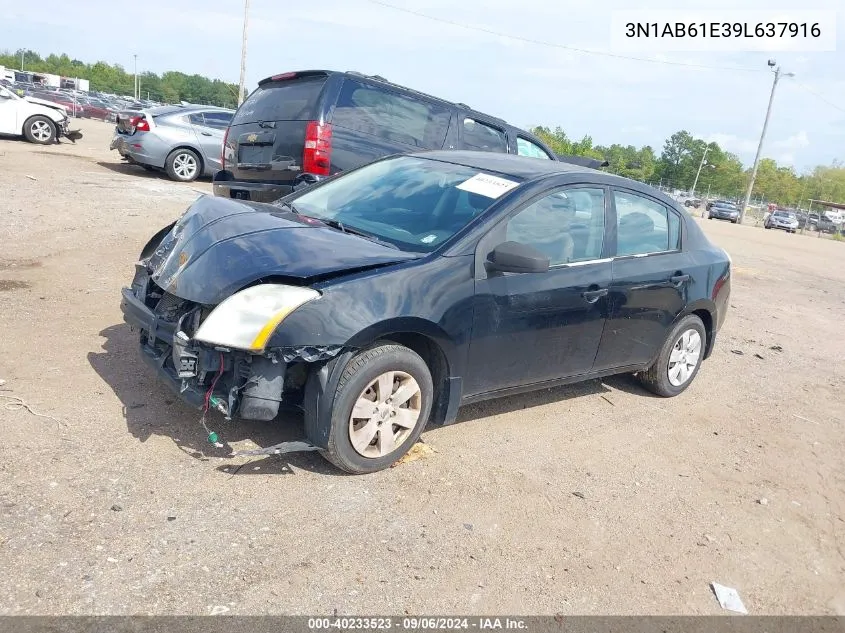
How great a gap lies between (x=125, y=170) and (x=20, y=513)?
13.2 metres

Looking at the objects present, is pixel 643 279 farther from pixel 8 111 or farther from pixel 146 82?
pixel 146 82

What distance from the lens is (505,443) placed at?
4461mm

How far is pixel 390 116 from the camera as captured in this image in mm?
7777

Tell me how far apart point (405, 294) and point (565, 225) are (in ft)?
4.72

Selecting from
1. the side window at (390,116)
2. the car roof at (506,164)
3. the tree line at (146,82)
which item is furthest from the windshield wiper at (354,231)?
the tree line at (146,82)

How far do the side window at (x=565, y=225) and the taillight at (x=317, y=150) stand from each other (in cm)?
316

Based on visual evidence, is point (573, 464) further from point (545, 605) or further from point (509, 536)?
point (545, 605)

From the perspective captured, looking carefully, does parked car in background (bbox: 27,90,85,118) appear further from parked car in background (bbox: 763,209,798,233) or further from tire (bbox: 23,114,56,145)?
parked car in background (bbox: 763,209,798,233)

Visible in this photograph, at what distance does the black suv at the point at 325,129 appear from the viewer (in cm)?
715

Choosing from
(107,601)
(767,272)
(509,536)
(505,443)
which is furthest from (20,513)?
(767,272)

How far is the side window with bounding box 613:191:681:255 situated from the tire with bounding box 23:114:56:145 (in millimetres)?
16596

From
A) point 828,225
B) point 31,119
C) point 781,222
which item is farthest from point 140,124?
point 828,225

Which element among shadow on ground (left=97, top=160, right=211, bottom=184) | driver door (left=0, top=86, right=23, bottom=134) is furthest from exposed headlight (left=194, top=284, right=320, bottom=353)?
driver door (left=0, top=86, right=23, bottom=134)

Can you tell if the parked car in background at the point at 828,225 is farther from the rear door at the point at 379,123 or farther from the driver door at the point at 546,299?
the driver door at the point at 546,299
